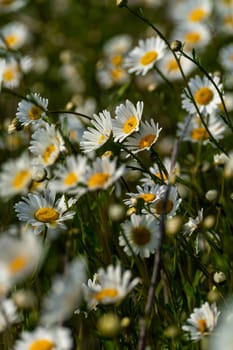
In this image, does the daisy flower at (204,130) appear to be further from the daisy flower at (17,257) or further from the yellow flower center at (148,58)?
the daisy flower at (17,257)

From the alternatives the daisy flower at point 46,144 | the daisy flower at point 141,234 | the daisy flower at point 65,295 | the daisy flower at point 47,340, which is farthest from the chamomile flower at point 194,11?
the daisy flower at point 65,295

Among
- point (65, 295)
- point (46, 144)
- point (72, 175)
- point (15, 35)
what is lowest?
→ point (65, 295)

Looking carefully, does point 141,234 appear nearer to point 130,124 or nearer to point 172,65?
point 130,124

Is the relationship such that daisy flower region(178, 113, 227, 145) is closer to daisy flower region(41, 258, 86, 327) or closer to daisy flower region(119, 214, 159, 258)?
daisy flower region(119, 214, 159, 258)

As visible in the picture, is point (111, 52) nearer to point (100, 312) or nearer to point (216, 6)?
point (216, 6)

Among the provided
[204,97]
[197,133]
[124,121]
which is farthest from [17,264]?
[197,133]

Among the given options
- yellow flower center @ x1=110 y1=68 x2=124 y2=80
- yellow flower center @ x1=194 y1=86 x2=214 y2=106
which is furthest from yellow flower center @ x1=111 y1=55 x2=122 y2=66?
yellow flower center @ x1=194 y1=86 x2=214 y2=106

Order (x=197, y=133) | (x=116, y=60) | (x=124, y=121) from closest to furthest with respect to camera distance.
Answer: (x=124, y=121) → (x=197, y=133) → (x=116, y=60)
